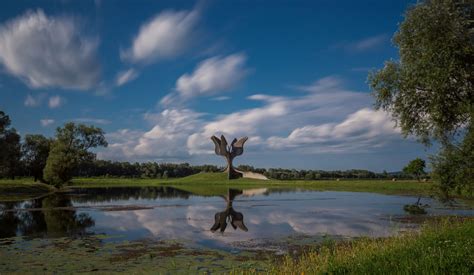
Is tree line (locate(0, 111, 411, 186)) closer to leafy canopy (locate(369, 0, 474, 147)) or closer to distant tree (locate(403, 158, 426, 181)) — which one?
distant tree (locate(403, 158, 426, 181))

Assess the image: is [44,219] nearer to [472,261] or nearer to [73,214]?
[73,214]

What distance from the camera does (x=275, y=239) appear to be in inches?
820

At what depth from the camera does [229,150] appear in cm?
10512

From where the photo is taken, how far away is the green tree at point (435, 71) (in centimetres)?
2117

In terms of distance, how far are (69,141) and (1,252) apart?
75.2 meters

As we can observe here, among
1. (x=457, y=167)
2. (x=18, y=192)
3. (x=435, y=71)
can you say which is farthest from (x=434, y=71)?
(x=18, y=192)

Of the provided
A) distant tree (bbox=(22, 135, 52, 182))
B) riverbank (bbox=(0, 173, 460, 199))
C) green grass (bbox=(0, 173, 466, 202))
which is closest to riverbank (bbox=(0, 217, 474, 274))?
riverbank (bbox=(0, 173, 460, 199))

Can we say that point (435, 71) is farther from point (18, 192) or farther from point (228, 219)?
point (18, 192)

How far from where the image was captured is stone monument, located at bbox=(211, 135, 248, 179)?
337 feet

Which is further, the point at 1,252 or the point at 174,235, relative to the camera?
the point at 174,235

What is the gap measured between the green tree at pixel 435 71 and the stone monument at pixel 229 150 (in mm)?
78669

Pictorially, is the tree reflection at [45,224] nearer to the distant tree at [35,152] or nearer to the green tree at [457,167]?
the green tree at [457,167]

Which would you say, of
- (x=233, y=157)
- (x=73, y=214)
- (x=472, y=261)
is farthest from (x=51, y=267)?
(x=233, y=157)

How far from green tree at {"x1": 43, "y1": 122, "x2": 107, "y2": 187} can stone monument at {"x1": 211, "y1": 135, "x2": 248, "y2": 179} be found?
28585mm
